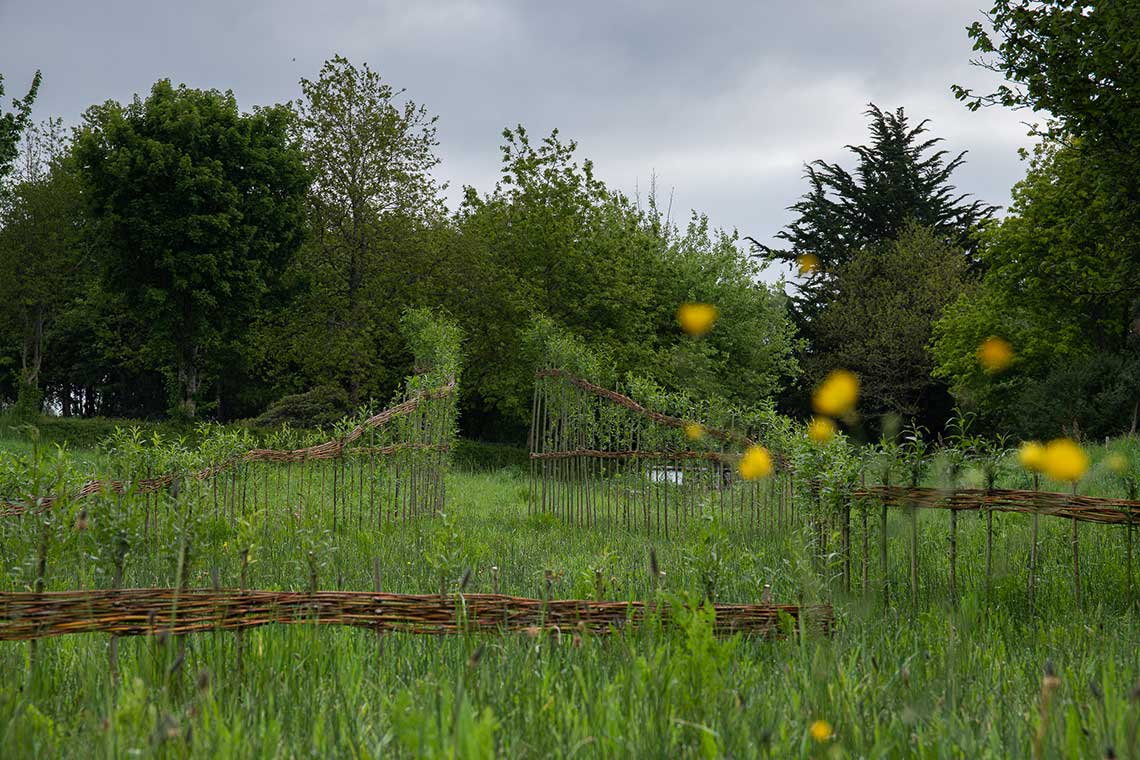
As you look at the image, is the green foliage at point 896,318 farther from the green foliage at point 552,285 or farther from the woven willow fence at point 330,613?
the woven willow fence at point 330,613

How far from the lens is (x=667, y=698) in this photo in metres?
1.88

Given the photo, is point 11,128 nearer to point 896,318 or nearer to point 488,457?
point 488,457

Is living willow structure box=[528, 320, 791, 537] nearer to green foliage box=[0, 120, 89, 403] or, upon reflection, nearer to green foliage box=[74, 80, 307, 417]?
green foliage box=[74, 80, 307, 417]

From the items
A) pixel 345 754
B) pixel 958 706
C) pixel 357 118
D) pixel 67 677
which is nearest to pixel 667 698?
pixel 345 754

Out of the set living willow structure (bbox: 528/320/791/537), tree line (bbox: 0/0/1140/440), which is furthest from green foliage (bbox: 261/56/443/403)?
living willow structure (bbox: 528/320/791/537)

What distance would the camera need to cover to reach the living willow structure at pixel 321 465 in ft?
23.1

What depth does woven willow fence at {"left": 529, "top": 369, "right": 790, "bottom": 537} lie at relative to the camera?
9.59 meters

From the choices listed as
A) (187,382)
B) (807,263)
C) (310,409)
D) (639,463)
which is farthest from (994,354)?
(187,382)

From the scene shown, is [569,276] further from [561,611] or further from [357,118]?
[561,611]

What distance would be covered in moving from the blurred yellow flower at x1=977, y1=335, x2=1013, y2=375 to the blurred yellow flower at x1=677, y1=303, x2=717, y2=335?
31.4ft

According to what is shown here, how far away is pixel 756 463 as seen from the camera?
9023mm

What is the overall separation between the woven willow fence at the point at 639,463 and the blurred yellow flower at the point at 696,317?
67.1ft

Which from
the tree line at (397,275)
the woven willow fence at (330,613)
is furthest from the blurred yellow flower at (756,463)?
the tree line at (397,275)

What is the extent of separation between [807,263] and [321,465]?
33.8m
